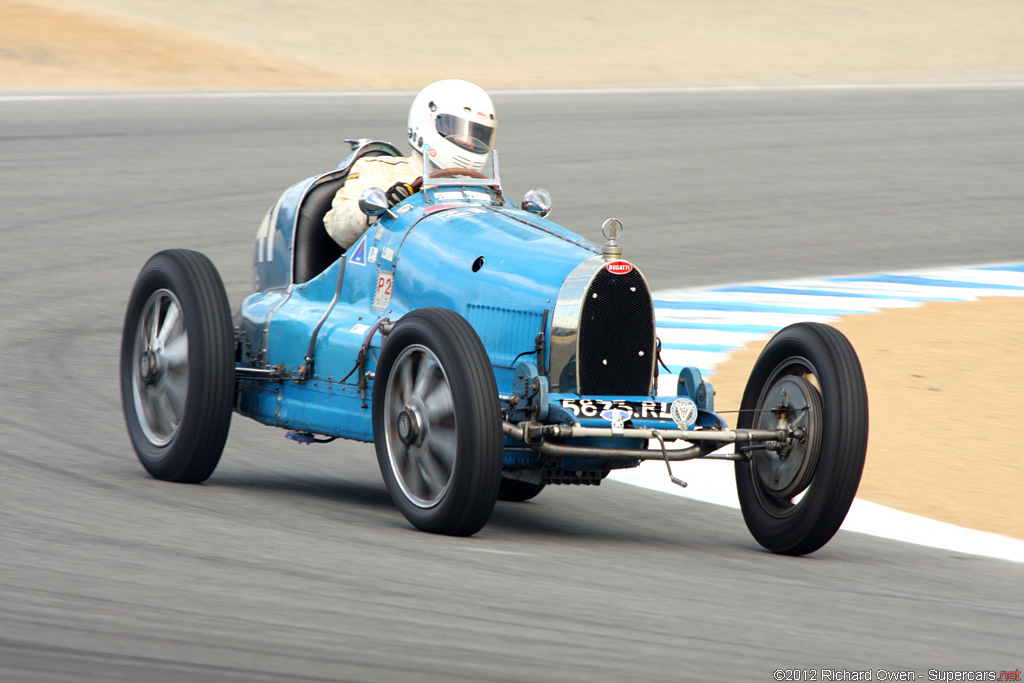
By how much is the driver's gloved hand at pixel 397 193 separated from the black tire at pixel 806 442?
1.98 meters

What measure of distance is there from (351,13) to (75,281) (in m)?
27.0

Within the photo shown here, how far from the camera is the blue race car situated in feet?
19.7

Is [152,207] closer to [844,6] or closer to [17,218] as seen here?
[17,218]

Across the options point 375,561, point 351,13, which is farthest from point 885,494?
point 351,13

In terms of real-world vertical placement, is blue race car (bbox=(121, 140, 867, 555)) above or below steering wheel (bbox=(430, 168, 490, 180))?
below

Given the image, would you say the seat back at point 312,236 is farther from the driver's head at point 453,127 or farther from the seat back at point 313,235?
the driver's head at point 453,127

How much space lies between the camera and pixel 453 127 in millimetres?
7645

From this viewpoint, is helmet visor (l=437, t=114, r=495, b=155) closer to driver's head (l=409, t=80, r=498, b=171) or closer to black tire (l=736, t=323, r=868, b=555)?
driver's head (l=409, t=80, r=498, b=171)

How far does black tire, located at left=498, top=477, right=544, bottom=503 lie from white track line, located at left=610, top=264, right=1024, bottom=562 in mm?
737

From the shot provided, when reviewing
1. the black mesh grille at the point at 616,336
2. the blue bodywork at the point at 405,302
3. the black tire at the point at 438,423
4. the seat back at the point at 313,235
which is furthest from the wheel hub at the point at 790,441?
the seat back at the point at 313,235

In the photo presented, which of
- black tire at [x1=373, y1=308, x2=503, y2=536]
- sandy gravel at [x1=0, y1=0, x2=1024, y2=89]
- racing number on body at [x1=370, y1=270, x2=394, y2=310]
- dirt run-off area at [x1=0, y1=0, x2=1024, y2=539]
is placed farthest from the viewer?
sandy gravel at [x1=0, y1=0, x2=1024, y2=89]

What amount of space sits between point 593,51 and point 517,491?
97.7 feet

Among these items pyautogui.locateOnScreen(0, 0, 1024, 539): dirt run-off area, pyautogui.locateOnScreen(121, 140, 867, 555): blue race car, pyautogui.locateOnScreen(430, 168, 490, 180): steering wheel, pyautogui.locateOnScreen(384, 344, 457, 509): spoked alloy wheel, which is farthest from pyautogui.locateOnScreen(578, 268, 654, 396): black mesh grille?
pyautogui.locateOnScreen(0, 0, 1024, 539): dirt run-off area

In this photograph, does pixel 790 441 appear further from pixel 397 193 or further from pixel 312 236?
pixel 312 236
